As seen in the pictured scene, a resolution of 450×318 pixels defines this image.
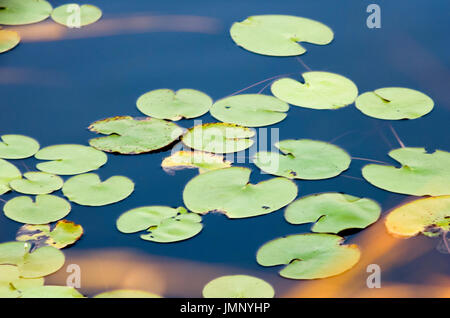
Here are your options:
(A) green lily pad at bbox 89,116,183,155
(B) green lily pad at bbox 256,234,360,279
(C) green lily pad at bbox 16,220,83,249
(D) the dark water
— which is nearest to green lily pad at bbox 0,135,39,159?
(D) the dark water

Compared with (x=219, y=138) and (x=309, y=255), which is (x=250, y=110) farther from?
(x=309, y=255)

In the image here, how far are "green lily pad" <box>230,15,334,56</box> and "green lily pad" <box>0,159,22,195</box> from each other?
4.60 feet

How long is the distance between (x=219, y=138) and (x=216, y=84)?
45 cm

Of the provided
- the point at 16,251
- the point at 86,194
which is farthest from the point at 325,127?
the point at 16,251

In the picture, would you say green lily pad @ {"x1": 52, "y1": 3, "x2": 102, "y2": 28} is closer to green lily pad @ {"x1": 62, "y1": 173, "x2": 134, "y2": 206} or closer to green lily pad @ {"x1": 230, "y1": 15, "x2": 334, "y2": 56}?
green lily pad @ {"x1": 230, "y1": 15, "x2": 334, "y2": 56}

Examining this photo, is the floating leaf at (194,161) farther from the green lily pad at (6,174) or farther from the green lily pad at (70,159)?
the green lily pad at (6,174)

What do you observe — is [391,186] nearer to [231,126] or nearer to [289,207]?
[289,207]

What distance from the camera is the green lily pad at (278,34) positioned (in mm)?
3238

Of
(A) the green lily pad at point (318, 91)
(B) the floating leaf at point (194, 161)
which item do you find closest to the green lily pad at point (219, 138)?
(B) the floating leaf at point (194, 161)

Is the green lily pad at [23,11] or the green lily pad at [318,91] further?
the green lily pad at [23,11]

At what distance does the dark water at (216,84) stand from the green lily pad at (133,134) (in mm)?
47

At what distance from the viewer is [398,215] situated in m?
2.33
